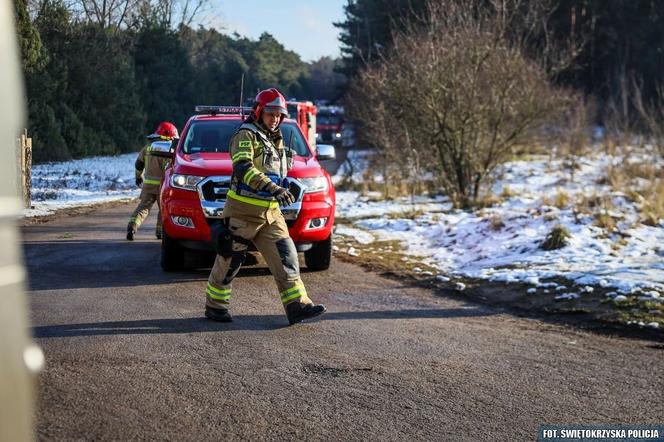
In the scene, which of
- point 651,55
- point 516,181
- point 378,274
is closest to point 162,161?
point 378,274

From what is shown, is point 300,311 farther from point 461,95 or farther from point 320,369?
point 461,95

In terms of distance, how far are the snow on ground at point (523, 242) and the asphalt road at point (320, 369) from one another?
153 centimetres

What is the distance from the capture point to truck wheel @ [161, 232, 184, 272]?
9766mm

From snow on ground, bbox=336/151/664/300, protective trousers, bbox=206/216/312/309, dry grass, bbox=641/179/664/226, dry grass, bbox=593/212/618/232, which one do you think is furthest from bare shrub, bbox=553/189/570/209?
protective trousers, bbox=206/216/312/309

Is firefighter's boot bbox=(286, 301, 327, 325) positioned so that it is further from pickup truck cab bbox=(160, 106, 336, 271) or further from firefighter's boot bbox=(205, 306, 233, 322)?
pickup truck cab bbox=(160, 106, 336, 271)

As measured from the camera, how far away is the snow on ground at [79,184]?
67.1 ft

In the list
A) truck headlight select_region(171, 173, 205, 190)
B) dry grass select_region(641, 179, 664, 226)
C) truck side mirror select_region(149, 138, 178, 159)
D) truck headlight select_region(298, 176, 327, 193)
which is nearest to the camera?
truck headlight select_region(171, 173, 205, 190)

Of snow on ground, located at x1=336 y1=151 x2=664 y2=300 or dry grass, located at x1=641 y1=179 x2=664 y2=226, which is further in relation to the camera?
dry grass, located at x1=641 y1=179 x2=664 y2=226

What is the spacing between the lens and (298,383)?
5.48 m

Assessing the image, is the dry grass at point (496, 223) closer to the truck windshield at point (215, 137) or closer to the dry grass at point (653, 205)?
the dry grass at point (653, 205)

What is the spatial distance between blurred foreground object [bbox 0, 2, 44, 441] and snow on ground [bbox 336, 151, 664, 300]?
23.8 ft

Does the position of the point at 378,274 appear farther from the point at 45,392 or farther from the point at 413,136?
the point at 413,136

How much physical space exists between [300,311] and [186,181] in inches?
121

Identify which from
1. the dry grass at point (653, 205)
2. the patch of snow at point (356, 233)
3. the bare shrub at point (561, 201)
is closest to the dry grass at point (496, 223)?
the patch of snow at point (356, 233)
